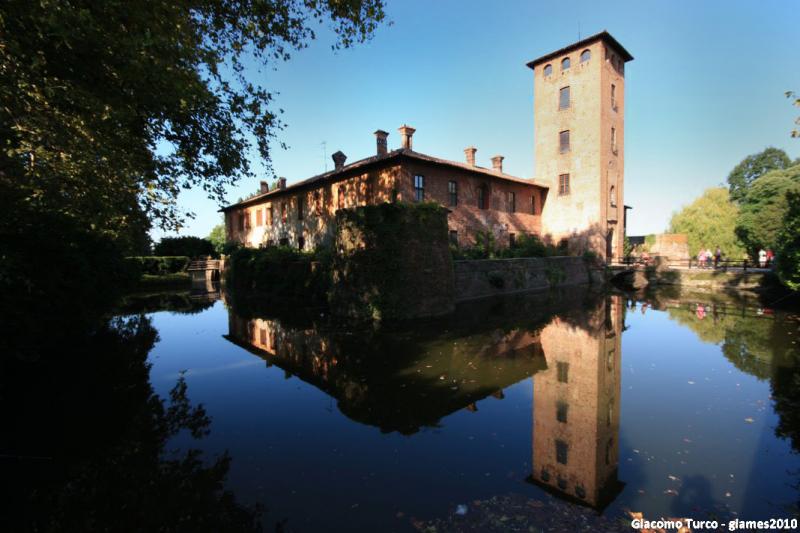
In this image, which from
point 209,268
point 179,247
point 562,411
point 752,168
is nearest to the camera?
point 562,411

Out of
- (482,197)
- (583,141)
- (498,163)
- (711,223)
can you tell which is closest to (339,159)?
(482,197)

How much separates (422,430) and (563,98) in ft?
99.9

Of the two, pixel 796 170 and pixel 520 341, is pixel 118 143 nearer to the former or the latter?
pixel 520 341

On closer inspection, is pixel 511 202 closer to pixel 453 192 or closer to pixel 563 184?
pixel 563 184

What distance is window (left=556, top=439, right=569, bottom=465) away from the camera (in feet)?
14.1

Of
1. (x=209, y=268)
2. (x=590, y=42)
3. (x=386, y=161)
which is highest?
(x=590, y=42)

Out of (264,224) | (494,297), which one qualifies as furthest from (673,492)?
(264,224)

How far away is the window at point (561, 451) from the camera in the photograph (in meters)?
4.30

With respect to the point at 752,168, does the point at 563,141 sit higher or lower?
lower

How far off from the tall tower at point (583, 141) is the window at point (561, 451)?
25318 millimetres

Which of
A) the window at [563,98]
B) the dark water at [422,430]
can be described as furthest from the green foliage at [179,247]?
the window at [563,98]

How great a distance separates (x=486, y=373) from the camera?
7.29 meters

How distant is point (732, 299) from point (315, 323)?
2042 cm

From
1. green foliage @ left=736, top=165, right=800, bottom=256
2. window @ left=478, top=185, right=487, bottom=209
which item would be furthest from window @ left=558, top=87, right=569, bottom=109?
green foliage @ left=736, top=165, right=800, bottom=256
